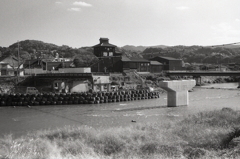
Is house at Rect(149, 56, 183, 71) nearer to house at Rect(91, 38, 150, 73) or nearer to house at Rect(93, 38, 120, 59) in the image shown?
house at Rect(91, 38, 150, 73)

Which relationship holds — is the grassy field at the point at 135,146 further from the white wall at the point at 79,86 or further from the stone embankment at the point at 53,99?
the white wall at the point at 79,86

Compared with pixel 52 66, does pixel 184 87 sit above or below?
below

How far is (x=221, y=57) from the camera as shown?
414 feet

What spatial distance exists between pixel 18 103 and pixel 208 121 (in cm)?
2773

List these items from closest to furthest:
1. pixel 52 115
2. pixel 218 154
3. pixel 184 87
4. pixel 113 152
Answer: pixel 218 154
pixel 113 152
pixel 52 115
pixel 184 87

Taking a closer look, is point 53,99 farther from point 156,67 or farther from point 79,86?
point 156,67

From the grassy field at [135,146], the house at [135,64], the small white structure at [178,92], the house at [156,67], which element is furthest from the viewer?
the house at [156,67]

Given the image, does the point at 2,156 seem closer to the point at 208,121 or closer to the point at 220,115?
the point at 208,121

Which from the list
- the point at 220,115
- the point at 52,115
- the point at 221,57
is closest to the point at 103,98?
the point at 52,115

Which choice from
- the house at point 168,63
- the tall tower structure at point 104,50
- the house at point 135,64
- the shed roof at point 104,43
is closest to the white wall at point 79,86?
the house at point 135,64

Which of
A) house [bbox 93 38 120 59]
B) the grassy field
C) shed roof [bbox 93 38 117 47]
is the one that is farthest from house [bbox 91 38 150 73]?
the grassy field

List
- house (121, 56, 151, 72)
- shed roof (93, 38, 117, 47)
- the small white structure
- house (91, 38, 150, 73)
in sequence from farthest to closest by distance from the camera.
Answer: shed roof (93, 38, 117, 47) < house (121, 56, 151, 72) < house (91, 38, 150, 73) < the small white structure

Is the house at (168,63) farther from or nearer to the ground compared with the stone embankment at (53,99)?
farther from the ground

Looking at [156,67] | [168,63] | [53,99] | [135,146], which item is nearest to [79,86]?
[53,99]
